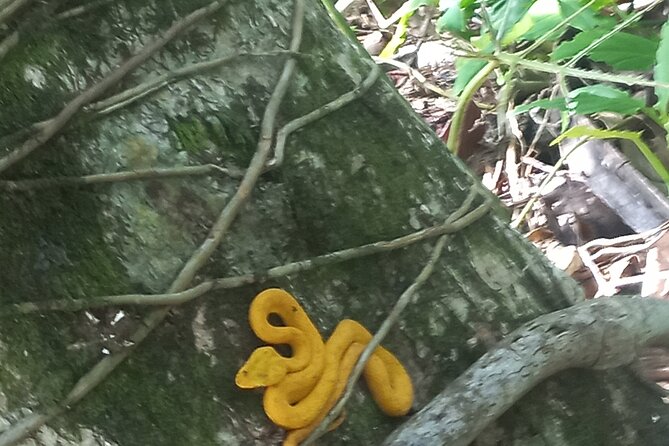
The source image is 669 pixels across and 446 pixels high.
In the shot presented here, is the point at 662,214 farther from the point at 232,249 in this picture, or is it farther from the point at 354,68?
the point at 232,249

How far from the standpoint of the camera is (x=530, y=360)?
2.64 feet

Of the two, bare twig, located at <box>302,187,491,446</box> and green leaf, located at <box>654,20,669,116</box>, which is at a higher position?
green leaf, located at <box>654,20,669,116</box>

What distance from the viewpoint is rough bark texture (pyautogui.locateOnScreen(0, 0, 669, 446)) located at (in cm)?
66

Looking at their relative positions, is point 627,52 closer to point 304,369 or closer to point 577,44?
point 577,44

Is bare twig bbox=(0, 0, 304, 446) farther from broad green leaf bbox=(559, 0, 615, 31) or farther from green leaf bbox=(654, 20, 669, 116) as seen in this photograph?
broad green leaf bbox=(559, 0, 615, 31)

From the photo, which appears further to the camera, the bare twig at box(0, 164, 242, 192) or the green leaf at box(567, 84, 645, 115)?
the green leaf at box(567, 84, 645, 115)

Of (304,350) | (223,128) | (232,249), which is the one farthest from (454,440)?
(223,128)

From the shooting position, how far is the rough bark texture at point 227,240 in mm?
664

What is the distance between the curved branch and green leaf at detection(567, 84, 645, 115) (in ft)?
1.31

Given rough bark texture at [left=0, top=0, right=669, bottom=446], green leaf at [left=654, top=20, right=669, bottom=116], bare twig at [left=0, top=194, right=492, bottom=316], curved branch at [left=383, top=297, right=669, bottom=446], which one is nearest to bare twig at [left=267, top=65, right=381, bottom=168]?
rough bark texture at [left=0, top=0, right=669, bottom=446]

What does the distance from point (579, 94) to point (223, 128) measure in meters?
0.72

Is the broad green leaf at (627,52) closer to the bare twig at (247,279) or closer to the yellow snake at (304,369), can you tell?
the bare twig at (247,279)

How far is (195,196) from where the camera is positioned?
747 millimetres

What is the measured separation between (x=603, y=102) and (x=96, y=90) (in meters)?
0.84
